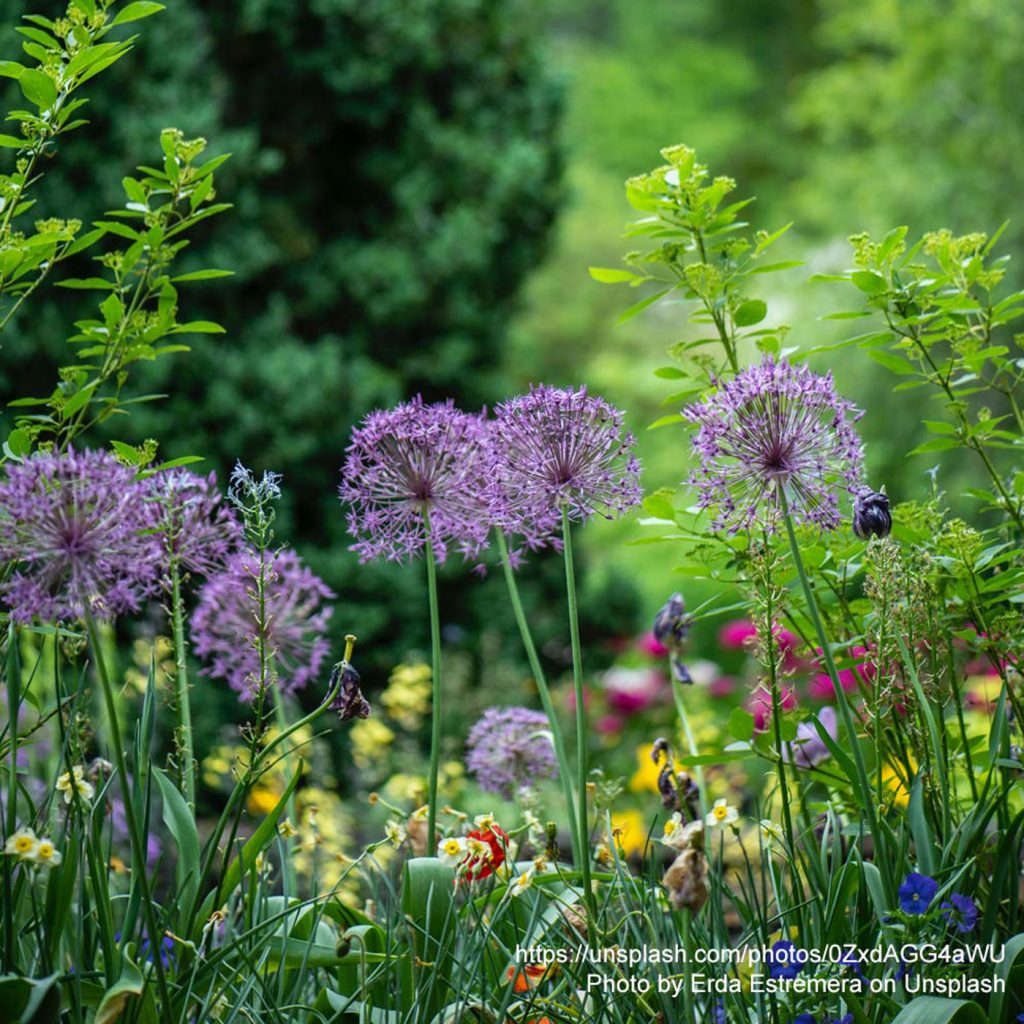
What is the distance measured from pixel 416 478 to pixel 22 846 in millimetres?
735

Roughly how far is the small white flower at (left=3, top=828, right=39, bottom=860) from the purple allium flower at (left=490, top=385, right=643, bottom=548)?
743mm

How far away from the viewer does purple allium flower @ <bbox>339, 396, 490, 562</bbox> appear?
1.76 metres

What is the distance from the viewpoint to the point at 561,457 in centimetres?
169

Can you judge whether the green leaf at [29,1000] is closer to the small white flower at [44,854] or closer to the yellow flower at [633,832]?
the small white flower at [44,854]

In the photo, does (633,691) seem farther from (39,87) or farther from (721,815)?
(39,87)

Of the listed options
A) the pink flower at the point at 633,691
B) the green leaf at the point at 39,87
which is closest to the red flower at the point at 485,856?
the green leaf at the point at 39,87

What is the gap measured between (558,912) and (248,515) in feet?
2.43

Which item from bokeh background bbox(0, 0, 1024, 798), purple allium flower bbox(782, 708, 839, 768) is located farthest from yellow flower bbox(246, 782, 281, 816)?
purple allium flower bbox(782, 708, 839, 768)

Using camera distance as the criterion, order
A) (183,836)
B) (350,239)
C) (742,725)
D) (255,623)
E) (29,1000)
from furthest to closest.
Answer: (350,239), (255,623), (742,725), (183,836), (29,1000)

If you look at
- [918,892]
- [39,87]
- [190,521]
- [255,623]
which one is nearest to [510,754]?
[255,623]

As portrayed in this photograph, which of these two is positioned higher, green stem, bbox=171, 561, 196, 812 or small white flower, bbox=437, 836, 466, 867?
green stem, bbox=171, 561, 196, 812

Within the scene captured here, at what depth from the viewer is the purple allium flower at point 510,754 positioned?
238 centimetres

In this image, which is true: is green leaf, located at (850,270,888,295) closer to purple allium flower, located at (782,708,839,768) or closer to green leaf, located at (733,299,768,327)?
green leaf, located at (733,299,768,327)

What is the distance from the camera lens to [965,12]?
1148cm
